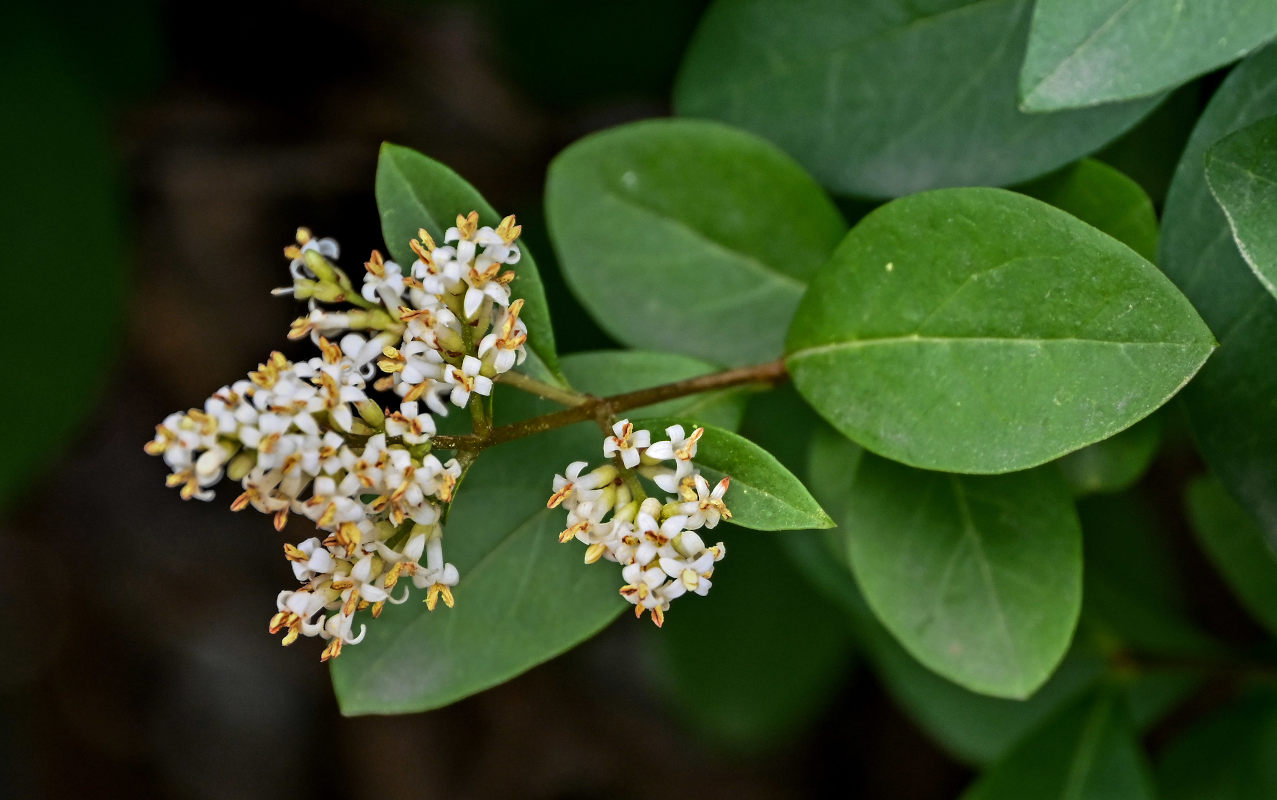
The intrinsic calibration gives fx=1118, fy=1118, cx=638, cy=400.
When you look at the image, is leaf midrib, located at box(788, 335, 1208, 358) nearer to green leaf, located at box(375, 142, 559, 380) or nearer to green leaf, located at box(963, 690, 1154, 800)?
green leaf, located at box(375, 142, 559, 380)

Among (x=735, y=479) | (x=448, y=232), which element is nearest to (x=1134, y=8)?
(x=735, y=479)

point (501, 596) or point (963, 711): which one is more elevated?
point (501, 596)

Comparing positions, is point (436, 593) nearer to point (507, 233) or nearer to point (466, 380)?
point (466, 380)

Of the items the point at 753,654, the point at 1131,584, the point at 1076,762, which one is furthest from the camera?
the point at 753,654

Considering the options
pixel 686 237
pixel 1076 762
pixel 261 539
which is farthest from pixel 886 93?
pixel 261 539

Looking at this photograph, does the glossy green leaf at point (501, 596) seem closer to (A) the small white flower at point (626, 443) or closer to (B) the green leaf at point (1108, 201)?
(A) the small white flower at point (626, 443)

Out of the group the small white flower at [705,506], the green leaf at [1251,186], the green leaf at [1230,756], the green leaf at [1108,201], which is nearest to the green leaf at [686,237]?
the green leaf at [1108,201]

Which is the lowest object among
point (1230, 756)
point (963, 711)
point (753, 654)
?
point (753, 654)
